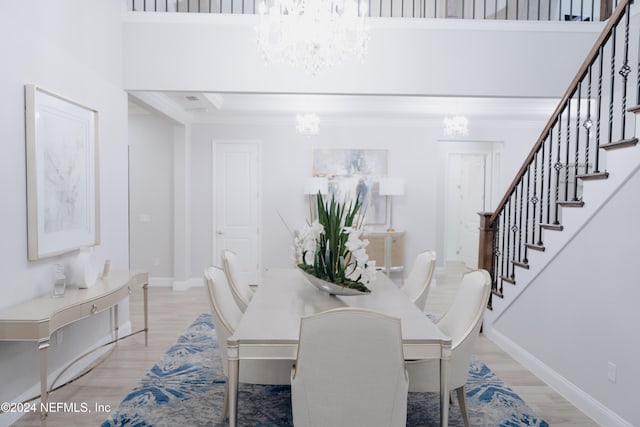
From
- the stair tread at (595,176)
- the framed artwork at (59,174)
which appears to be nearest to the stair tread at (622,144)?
the stair tread at (595,176)

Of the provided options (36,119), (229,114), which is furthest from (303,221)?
(36,119)

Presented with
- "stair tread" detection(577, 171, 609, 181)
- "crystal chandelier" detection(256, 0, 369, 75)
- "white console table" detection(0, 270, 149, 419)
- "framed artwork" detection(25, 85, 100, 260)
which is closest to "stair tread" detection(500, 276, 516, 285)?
"stair tread" detection(577, 171, 609, 181)

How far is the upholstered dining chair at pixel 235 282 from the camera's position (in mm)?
3119

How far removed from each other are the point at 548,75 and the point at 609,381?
2.84 metres

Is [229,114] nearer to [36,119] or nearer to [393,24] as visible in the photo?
[393,24]

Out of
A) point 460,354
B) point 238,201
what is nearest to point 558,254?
point 460,354

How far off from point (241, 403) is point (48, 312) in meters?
1.32

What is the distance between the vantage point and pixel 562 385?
3.06m

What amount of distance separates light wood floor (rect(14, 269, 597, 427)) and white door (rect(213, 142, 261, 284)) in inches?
59.9

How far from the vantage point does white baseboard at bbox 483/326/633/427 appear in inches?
102

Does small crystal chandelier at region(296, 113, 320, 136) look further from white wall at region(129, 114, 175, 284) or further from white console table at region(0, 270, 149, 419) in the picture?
white console table at region(0, 270, 149, 419)

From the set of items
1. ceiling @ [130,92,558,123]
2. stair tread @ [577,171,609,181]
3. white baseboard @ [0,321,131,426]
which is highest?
ceiling @ [130,92,558,123]

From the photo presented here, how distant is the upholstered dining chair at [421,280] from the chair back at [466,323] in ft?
1.89

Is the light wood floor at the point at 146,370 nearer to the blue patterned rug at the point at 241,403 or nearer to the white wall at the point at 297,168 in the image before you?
the blue patterned rug at the point at 241,403
